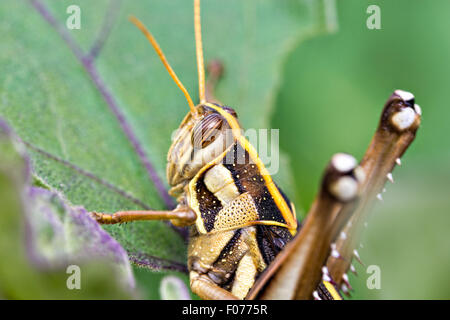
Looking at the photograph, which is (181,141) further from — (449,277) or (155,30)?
(449,277)

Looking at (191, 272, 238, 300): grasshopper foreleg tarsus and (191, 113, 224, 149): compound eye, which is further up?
(191, 113, 224, 149): compound eye

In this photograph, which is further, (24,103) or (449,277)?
(449,277)

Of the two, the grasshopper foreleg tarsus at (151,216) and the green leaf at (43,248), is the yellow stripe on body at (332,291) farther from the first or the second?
the green leaf at (43,248)
